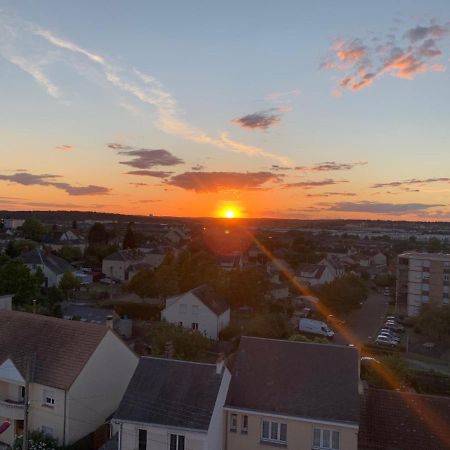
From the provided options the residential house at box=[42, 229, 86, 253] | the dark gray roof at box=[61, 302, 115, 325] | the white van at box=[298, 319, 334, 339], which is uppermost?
the residential house at box=[42, 229, 86, 253]

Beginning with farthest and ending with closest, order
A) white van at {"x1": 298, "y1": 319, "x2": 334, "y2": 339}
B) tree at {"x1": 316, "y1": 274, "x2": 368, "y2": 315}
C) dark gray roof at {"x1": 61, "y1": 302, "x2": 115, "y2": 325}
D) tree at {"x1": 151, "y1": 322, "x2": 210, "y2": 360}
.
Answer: tree at {"x1": 316, "y1": 274, "x2": 368, "y2": 315} → white van at {"x1": 298, "y1": 319, "x2": 334, "y2": 339} → dark gray roof at {"x1": 61, "y1": 302, "x2": 115, "y2": 325} → tree at {"x1": 151, "y1": 322, "x2": 210, "y2": 360}

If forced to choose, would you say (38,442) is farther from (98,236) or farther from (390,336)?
(98,236)

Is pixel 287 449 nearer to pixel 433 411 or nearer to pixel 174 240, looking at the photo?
pixel 433 411

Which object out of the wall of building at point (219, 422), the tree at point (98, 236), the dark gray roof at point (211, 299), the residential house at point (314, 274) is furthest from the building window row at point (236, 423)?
the tree at point (98, 236)

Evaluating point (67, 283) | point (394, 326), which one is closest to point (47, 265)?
point (67, 283)

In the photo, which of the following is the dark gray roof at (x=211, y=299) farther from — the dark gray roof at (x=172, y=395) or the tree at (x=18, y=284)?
the dark gray roof at (x=172, y=395)

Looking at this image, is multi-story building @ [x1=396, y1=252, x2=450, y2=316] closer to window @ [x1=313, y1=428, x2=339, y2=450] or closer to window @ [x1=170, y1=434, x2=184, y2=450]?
window @ [x1=313, y1=428, x2=339, y2=450]

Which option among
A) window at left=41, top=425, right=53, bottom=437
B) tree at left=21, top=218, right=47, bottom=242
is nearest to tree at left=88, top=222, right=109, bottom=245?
tree at left=21, top=218, right=47, bottom=242
